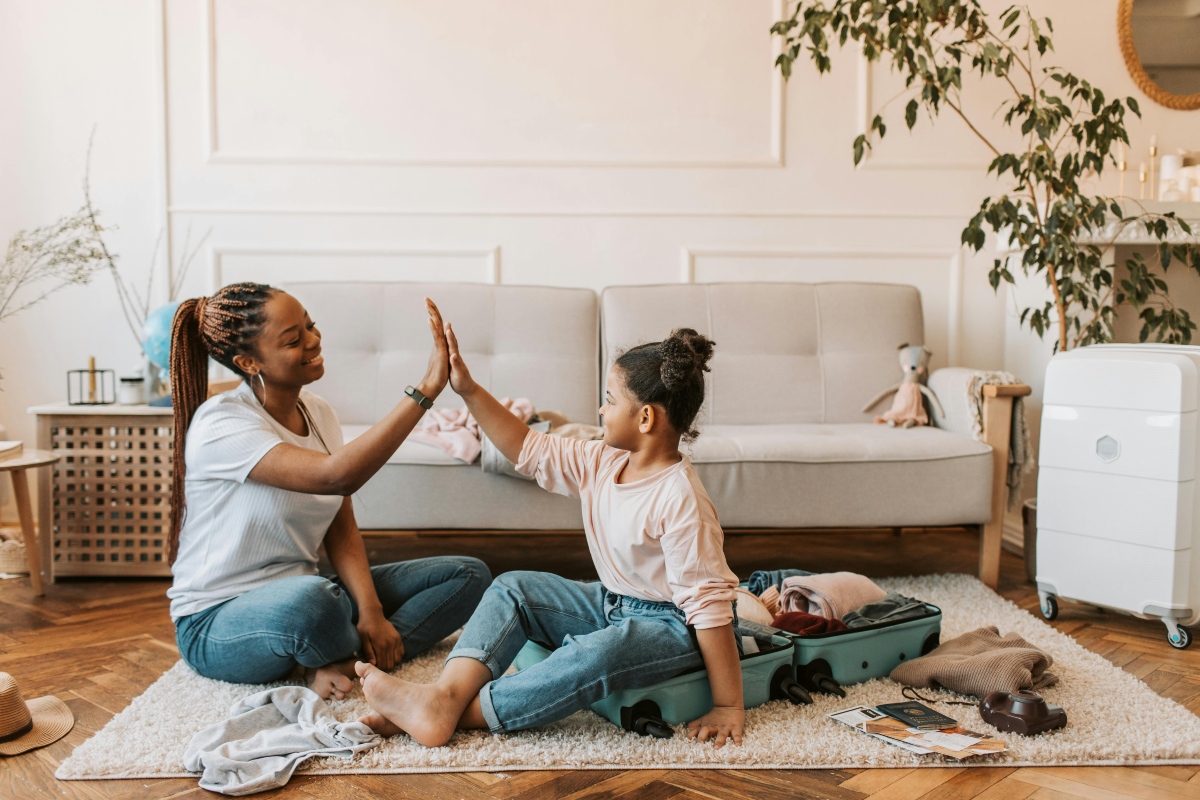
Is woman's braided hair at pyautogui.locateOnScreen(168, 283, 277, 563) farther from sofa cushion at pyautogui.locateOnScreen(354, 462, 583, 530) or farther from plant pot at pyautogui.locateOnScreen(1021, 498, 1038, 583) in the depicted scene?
plant pot at pyautogui.locateOnScreen(1021, 498, 1038, 583)

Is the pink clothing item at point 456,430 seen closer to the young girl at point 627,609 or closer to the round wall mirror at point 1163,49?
the young girl at point 627,609

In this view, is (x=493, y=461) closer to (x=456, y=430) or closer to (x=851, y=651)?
(x=456, y=430)

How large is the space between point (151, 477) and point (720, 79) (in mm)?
2216

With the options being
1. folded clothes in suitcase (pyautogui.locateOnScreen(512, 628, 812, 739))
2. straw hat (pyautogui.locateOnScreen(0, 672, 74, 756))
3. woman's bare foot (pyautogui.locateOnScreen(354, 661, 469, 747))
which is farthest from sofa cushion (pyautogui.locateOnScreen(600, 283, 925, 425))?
straw hat (pyautogui.locateOnScreen(0, 672, 74, 756))

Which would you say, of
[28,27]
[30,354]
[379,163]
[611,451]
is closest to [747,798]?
[611,451]

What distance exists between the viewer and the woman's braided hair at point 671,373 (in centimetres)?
Answer: 158

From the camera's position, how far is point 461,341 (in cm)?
299

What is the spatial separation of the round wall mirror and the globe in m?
3.28

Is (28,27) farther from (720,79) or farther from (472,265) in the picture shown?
(720,79)

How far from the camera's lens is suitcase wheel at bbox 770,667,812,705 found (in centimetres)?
175

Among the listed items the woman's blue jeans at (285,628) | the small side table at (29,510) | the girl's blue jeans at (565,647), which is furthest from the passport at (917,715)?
the small side table at (29,510)

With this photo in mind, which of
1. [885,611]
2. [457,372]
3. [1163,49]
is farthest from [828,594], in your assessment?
[1163,49]

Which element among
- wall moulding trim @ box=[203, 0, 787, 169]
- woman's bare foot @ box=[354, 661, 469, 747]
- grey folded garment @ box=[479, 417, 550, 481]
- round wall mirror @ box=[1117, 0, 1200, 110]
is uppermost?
round wall mirror @ box=[1117, 0, 1200, 110]

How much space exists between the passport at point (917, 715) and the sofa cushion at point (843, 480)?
790 millimetres
